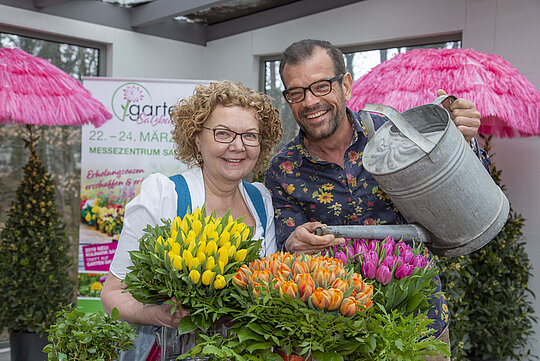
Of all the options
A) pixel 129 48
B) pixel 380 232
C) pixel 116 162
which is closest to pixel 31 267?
pixel 116 162

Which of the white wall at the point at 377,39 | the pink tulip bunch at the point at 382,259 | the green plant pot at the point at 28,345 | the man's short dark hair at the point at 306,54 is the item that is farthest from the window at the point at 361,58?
the pink tulip bunch at the point at 382,259

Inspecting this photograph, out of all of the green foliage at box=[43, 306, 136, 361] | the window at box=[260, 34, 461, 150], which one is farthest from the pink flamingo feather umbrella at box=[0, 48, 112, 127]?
the green foliage at box=[43, 306, 136, 361]

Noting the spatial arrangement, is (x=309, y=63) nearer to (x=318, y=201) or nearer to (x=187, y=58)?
(x=318, y=201)

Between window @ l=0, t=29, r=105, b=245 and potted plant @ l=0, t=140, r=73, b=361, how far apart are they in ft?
1.97

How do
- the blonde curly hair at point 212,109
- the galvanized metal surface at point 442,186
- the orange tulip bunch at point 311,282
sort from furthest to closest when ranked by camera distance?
the blonde curly hair at point 212,109 < the galvanized metal surface at point 442,186 < the orange tulip bunch at point 311,282

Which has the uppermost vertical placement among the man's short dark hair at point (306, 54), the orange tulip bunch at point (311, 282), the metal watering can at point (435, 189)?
the man's short dark hair at point (306, 54)

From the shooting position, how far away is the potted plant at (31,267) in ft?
12.7

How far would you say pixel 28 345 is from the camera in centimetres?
392

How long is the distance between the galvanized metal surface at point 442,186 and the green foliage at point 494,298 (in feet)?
7.12

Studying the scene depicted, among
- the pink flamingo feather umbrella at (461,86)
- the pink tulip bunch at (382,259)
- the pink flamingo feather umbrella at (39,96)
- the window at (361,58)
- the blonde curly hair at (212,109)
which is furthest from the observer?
the window at (361,58)

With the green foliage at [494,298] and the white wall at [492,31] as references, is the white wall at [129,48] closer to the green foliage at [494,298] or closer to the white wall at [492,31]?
the white wall at [492,31]

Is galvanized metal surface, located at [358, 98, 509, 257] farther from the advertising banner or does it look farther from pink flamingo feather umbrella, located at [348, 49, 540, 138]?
the advertising banner

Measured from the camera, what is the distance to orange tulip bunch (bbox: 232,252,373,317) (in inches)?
36.2

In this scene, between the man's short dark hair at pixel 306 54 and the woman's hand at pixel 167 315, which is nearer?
the woman's hand at pixel 167 315
